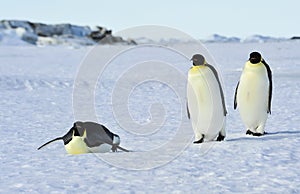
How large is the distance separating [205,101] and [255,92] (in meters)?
0.47

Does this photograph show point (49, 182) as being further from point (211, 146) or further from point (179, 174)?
point (211, 146)

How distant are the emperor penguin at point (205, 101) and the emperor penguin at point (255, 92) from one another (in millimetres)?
294

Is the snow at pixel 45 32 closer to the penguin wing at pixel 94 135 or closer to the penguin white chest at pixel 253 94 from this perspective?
the penguin white chest at pixel 253 94

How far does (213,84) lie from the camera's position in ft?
12.4

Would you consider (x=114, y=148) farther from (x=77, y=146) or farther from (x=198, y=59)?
(x=198, y=59)

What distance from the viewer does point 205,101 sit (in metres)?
3.85

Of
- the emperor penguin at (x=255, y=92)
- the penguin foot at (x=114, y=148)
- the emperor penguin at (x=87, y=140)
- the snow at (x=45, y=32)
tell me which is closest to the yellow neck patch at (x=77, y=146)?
the emperor penguin at (x=87, y=140)

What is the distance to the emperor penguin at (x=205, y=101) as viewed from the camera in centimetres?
377

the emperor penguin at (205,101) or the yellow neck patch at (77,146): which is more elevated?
the emperor penguin at (205,101)

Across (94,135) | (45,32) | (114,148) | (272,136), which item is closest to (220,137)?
(272,136)

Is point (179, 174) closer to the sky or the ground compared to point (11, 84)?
closer to the ground

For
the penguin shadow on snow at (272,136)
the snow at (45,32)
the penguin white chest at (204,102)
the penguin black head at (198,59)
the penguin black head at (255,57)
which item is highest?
the snow at (45,32)

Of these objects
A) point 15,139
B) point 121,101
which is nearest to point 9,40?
point 121,101

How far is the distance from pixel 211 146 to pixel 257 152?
0.36 metres
